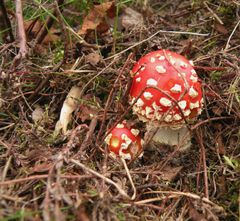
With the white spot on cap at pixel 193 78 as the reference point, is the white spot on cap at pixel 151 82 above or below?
above

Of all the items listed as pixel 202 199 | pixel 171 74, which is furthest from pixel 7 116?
pixel 202 199

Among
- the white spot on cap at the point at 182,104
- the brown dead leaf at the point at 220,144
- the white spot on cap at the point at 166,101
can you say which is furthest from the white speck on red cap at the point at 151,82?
the brown dead leaf at the point at 220,144

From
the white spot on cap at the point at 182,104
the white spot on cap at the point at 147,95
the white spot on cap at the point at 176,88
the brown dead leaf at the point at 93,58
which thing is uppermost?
the brown dead leaf at the point at 93,58

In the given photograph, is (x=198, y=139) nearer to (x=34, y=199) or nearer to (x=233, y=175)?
(x=233, y=175)

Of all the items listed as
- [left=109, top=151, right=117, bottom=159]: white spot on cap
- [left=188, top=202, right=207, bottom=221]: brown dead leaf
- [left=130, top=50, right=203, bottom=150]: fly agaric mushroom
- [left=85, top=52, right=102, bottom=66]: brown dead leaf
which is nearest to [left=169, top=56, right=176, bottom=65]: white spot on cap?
[left=130, top=50, right=203, bottom=150]: fly agaric mushroom

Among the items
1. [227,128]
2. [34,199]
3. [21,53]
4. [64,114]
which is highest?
[21,53]

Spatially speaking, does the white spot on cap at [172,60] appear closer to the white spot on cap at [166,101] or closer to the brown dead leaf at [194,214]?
the white spot on cap at [166,101]
